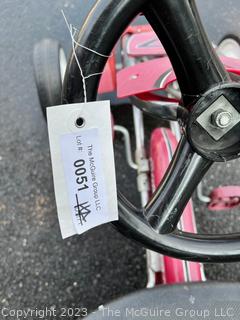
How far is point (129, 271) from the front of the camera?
1074 mm

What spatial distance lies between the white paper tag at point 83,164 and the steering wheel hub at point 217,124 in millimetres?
110

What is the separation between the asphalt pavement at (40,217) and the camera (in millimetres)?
1041

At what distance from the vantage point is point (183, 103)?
20.2 inches

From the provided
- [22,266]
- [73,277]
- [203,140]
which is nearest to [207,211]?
[73,277]

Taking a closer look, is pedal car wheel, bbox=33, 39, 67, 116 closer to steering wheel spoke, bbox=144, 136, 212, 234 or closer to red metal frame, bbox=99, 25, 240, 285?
red metal frame, bbox=99, 25, 240, 285

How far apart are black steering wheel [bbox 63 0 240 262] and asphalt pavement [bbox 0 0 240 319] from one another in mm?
551

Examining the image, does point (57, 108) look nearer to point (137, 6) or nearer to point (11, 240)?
point (137, 6)

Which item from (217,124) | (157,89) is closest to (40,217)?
(157,89)

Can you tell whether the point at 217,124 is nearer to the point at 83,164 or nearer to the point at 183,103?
the point at 183,103

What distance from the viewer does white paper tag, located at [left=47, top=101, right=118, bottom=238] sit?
1.45 feet

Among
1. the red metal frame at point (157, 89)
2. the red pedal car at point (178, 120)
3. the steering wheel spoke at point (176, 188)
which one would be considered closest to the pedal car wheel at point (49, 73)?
the red metal frame at point (157, 89)

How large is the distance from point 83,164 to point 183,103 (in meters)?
0.16

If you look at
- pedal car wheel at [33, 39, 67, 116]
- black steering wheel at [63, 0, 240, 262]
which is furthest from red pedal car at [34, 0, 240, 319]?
pedal car wheel at [33, 39, 67, 116]

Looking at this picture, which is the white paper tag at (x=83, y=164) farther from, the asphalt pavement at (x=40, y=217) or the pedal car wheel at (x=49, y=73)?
the asphalt pavement at (x=40, y=217)
